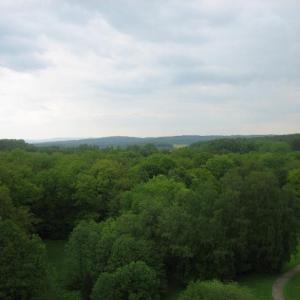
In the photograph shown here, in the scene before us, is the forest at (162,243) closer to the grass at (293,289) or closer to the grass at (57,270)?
the grass at (57,270)

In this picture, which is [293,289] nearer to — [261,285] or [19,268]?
[261,285]

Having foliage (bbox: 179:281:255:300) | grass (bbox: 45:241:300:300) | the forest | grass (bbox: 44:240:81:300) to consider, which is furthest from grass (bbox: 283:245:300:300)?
grass (bbox: 44:240:81:300)

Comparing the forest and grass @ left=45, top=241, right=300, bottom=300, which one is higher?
the forest

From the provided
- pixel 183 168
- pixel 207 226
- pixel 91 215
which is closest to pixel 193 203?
pixel 207 226

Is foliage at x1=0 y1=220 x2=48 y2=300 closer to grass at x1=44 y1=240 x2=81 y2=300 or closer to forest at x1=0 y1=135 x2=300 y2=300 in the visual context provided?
forest at x1=0 y1=135 x2=300 y2=300

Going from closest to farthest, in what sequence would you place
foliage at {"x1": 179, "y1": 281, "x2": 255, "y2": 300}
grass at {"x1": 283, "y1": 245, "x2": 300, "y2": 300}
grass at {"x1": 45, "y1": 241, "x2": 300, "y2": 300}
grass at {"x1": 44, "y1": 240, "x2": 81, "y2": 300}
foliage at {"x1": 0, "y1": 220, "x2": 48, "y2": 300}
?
1. foliage at {"x1": 179, "y1": 281, "x2": 255, "y2": 300}
2. foliage at {"x1": 0, "y1": 220, "x2": 48, "y2": 300}
3. grass at {"x1": 44, "y1": 240, "x2": 81, "y2": 300}
4. grass at {"x1": 283, "y1": 245, "x2": 300, "y2": 300}
5. grass at {"x1": 45, "y1": 241, "x2": 300, "y2": 300}

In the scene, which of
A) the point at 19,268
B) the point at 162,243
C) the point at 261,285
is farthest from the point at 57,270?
the point at 261,285

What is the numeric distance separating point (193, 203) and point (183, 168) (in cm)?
2661

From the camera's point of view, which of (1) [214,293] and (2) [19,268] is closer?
(1) [214,293]

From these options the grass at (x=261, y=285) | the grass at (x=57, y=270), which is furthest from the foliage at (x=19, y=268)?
the grass at (x=261, y=285)

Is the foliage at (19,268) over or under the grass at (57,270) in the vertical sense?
over

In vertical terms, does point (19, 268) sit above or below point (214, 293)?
below

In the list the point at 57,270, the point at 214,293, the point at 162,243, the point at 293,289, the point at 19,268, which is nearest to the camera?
the point at 214,293

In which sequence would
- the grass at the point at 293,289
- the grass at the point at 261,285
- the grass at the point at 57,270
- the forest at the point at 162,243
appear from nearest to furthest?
the forest at the point at 162,243 < the grass at the point at 57,270 < the grass at the point at 293,289 < the grass at the point at 261,285
